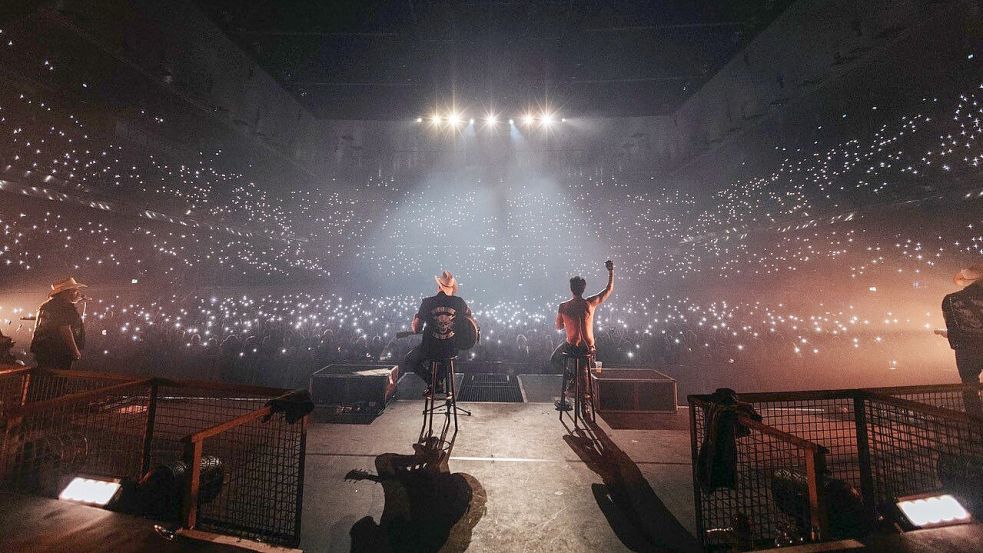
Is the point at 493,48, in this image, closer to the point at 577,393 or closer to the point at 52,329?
the point at 577,393

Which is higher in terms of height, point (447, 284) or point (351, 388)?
point (447, 284)

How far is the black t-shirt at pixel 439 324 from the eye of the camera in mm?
4121

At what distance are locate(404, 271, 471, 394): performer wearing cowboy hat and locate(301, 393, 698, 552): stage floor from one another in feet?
3.21

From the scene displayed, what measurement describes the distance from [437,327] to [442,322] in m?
0.09

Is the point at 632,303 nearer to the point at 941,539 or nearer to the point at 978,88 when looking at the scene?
the point at 978,88

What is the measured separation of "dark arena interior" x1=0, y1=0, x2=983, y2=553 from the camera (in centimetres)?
226

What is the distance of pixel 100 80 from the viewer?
5.19m

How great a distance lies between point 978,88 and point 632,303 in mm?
8509

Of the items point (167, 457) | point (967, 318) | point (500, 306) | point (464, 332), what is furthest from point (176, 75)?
point (967, 318)

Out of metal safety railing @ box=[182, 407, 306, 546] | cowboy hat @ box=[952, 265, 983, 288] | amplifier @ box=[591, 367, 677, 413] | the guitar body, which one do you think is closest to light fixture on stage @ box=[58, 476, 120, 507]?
metal safety railing @ box=[182, 407, 306, 546]

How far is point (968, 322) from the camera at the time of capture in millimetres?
3734

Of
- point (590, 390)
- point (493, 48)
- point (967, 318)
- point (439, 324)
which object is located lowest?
point (590, 390)

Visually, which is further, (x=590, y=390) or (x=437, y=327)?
(x=590, y=390)

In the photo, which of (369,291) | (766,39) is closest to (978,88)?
(766,39)
